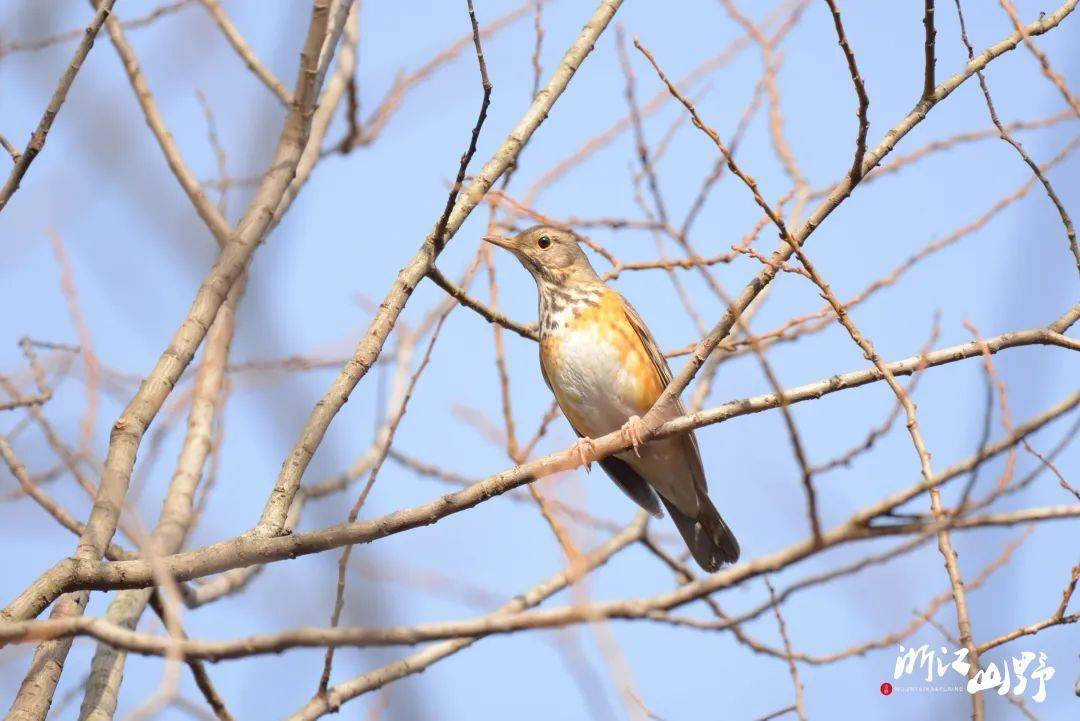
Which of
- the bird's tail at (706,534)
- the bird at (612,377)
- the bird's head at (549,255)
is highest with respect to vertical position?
the bird's head at (549,255)

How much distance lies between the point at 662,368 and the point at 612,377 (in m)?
0.41

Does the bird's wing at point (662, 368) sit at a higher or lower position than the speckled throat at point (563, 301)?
lower

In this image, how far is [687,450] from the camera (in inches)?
287

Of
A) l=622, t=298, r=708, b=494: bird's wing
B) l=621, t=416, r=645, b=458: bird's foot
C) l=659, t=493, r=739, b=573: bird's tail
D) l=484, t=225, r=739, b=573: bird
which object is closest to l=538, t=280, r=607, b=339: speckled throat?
l=484, t=225, r=739, b=573: bird

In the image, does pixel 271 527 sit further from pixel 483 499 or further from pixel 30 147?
pixel 30 147

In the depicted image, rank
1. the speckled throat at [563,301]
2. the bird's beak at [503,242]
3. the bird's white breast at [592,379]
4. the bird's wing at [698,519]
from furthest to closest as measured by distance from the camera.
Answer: the bird's beak at [503,242]
the bird's wing at [698,519]
the speckled throat at [563,301]
the bird's white breast at [592,379]

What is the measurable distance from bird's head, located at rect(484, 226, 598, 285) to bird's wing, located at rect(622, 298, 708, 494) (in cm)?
43

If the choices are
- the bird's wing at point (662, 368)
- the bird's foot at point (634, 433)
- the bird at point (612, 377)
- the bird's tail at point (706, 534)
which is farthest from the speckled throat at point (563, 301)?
the bird's foot at point (634, 433)

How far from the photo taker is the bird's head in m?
7.56

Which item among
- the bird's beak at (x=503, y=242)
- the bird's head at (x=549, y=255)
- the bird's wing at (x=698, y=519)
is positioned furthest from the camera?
the bird's head at (x=549, y=255)

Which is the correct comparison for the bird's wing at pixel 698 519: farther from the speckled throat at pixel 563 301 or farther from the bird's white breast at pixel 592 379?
the bird's white breast at pixel 592 379

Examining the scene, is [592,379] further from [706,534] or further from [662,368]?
[706,534]

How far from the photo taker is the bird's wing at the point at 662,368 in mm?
7188

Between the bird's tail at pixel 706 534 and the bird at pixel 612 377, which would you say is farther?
the bird's tail at pixel 706 534
